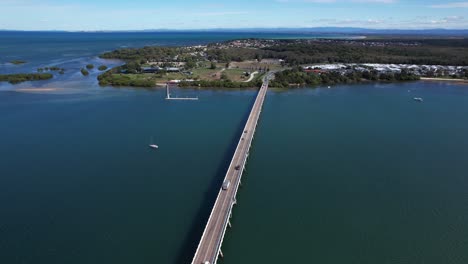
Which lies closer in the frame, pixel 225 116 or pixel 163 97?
pixel 225 116

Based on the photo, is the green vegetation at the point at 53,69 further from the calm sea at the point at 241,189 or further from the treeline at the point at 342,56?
the treeline at the point at 342,56

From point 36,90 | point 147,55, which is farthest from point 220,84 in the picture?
point 147,55

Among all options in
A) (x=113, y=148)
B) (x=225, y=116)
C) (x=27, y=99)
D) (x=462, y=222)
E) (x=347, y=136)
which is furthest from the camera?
(x=27, y=99)

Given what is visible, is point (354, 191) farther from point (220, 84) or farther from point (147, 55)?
point (147, 55)

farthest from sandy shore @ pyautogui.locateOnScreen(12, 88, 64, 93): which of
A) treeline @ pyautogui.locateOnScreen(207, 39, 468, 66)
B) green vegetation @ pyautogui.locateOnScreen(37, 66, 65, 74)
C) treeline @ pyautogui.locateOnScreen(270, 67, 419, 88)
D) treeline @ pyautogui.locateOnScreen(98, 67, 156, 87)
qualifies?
treeline @ pyautogui.locateOnScreen(207, 39, 468, 66)

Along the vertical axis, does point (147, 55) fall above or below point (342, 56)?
above

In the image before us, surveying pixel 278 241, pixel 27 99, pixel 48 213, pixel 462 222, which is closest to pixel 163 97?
pixel 27 99

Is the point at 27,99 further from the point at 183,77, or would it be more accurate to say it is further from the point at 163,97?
the point at 183,77
